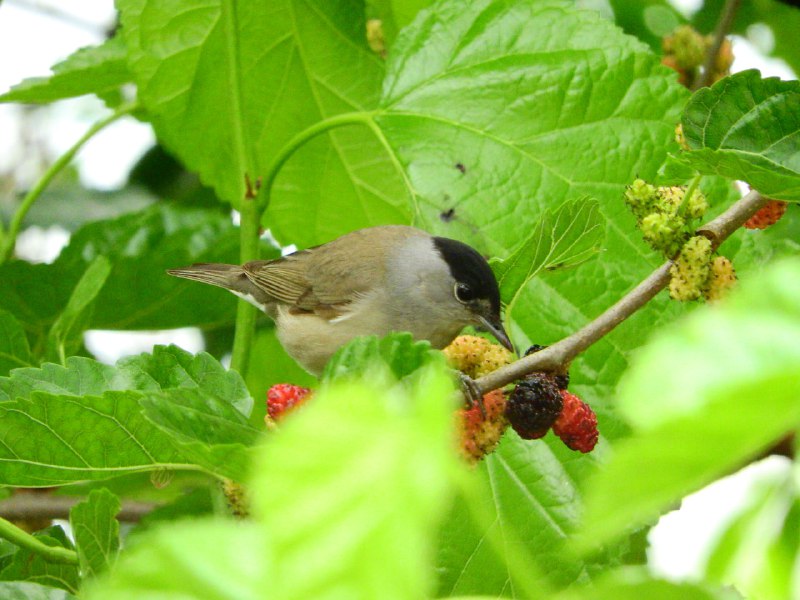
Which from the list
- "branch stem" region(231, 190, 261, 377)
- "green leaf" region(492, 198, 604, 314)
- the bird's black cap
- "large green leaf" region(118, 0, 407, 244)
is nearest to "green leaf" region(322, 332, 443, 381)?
"green leaf" region(492, 198, 604, 314)

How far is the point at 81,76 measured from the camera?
3.62 meters

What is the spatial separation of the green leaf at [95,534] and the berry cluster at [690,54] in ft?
8.80

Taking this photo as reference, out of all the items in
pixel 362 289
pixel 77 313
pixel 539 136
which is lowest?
pixel 362 289

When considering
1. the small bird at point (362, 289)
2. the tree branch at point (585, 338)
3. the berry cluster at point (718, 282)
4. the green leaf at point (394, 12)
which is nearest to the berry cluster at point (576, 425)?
the tree branch at point (585, 338)

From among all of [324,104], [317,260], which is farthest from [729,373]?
[317,260]

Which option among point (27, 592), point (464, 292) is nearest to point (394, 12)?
point (464, 292)

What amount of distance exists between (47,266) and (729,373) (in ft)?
10.3

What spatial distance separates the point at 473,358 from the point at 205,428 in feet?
2.68

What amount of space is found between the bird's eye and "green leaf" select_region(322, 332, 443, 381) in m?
2.19

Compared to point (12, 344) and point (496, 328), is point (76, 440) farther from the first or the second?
point (496, 328)

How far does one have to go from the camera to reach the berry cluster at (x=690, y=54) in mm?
3717

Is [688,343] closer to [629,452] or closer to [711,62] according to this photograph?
[629,452]

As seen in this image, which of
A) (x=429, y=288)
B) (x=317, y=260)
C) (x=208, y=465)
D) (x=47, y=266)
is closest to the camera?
(x=208, y=465)

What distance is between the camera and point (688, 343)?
0.74m
